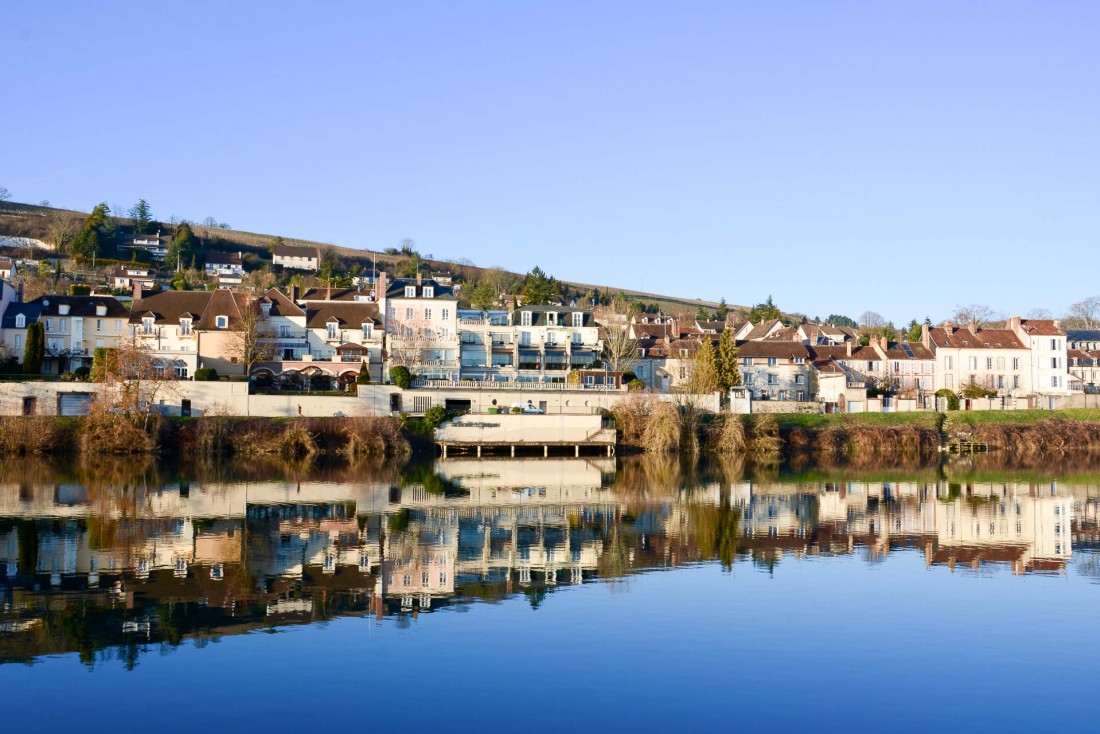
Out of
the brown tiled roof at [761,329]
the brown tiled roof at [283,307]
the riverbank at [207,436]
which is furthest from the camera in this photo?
the brown tiled roof at [761,329]

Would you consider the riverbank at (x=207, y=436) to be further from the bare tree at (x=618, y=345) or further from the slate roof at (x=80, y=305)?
the bare tree at (x=618, y=345)

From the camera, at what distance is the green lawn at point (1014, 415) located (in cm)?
7300

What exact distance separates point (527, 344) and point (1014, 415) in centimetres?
3708

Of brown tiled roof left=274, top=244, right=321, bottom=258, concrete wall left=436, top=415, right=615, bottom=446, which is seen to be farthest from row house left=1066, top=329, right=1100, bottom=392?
brown tiled roof left=274, top=244, right=321, bottom=258

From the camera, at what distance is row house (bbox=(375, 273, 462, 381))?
75625mm

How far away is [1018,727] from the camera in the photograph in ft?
45.8

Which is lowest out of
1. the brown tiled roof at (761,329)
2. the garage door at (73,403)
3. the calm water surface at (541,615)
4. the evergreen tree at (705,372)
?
the calm water surface at (541,615)

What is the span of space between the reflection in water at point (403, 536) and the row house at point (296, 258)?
299 feet

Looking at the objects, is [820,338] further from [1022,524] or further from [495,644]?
[495,644]

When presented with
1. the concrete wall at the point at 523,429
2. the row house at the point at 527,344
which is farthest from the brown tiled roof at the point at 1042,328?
the concrete wall at the point at 523,429

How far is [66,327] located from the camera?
71625 mm

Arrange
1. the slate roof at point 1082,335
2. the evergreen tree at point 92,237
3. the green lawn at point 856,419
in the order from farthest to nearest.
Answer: the evergreen tree at point 92,237
the slate roof at point 1082,335
the green lawn at point 856,419

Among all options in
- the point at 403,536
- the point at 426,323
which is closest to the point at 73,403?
the point at 426,323

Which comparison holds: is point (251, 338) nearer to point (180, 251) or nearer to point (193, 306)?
point (193, 306)
